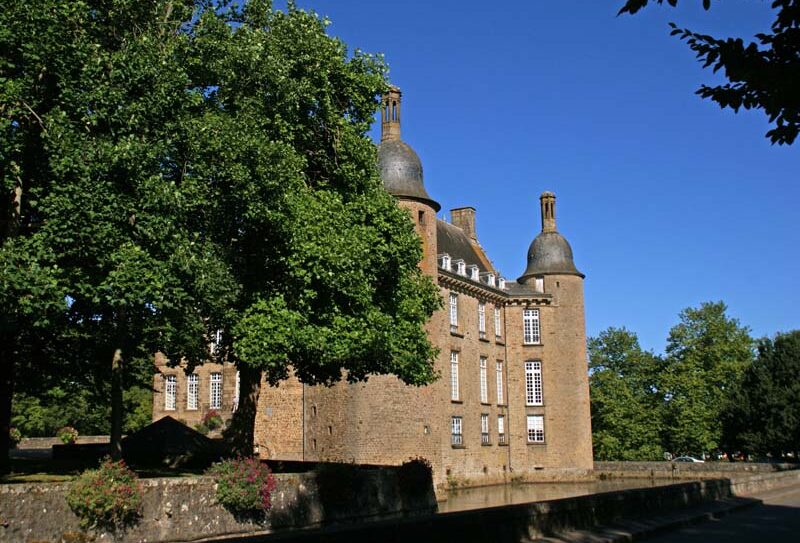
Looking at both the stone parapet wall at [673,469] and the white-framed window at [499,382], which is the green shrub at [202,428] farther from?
the stone parapet wall at [673,469]

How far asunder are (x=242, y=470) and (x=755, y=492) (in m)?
18.3

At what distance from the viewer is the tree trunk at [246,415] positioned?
71.4 feet

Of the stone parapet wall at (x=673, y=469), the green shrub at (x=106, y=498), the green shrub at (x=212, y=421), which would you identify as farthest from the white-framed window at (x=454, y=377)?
the green shrub at (x=106, y=498)

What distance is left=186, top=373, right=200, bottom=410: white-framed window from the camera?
44406 millimetres

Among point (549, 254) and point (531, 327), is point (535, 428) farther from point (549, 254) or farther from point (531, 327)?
point (549, 254)

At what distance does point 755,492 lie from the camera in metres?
27.3

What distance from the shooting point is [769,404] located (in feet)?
162

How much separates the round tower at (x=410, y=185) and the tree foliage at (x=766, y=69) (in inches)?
1128

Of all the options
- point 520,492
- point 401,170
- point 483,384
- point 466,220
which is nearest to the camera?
point 401,170

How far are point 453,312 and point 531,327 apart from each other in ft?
28.4

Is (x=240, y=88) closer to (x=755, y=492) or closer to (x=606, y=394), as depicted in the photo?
(x=755, y=492)

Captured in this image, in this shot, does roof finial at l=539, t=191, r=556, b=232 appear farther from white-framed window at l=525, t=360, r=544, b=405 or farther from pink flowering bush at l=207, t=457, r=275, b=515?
pink flowering bush at l=207, t=457, r=275, b=515

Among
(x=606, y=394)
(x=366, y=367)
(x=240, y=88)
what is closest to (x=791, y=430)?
(x=606, y=394)

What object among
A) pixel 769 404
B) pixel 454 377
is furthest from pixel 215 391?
pixel 769 404
